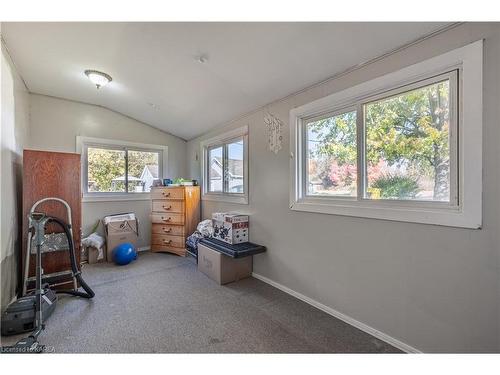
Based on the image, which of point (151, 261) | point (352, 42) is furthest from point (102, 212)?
point (352, 42)

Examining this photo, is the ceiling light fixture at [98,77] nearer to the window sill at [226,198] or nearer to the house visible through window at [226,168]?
the house visible through window at [226,168]

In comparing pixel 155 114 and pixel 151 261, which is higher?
pixel 155 114

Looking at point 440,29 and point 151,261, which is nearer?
point 440,29

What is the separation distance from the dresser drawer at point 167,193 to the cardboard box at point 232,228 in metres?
1.13

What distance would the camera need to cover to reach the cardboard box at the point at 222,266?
9.37ft

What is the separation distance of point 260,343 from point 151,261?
2.60 meters

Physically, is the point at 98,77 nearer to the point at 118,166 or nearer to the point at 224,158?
the point at 118,166

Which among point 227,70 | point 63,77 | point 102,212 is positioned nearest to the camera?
point 227,70

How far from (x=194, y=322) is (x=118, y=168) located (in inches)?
130

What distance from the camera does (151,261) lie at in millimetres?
3748

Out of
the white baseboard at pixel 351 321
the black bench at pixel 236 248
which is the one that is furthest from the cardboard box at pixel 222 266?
the white baseboard at pixel 351 321

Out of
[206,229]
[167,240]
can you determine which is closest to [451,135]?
[206,229]

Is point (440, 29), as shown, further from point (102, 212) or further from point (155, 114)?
point (102, 212)

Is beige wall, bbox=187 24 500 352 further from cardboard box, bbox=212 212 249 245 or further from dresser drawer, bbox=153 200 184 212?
dresser drawer, bbox=153 200 184 212
